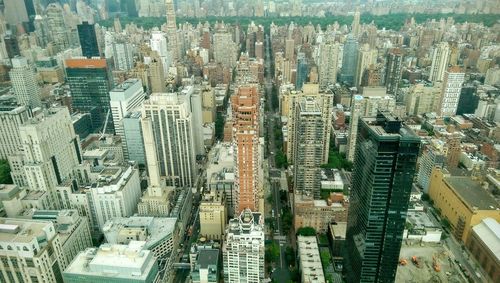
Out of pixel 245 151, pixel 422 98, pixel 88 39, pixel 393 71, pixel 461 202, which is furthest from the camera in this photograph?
pixel 88 39

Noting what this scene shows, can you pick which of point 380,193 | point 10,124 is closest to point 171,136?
point 10,124

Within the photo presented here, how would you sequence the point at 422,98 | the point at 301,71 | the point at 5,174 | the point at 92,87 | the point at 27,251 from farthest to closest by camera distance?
the point at 301,71 < the point at 422,98 < the point at 92,87 < the point at 5,174 < the point at 27,251

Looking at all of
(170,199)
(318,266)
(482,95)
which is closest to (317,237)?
(318,266)

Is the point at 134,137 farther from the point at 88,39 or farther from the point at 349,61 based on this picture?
the point at 88,39

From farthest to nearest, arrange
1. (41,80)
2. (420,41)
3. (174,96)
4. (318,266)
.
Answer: (420,41), (41,80), (174,96), (318,266)

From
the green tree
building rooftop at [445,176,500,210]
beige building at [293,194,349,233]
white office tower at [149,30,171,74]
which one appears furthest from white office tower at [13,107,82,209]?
white office tower at [149,30,171,74]

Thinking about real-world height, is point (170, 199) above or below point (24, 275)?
below

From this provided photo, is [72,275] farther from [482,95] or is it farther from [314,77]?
[482,95]
